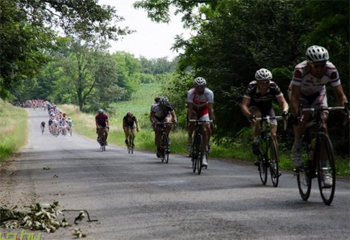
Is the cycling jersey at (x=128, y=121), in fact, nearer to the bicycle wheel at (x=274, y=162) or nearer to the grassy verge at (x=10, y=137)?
the grassy verge at (x=10, y=137)

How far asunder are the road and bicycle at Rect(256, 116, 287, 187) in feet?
0.82

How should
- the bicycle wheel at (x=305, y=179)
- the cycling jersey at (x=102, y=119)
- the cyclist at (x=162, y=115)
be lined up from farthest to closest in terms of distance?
the cycling jersey at (x=102, y=119) → the cyclist at (x=162, y=115) → the bicycle wheel at (x=305, y=179)

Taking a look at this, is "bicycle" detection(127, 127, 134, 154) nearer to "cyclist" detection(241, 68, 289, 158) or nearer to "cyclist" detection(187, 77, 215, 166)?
"cyclist" detection(187, 77, 215, 166)

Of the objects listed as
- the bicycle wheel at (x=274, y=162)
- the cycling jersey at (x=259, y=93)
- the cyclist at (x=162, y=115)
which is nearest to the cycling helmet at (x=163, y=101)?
the cyclist at (x=162, y=115)

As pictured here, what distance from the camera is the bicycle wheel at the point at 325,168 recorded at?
24.6ft

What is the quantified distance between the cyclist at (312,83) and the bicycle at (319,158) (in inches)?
4.0

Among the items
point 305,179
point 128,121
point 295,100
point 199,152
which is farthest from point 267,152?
point 128,121

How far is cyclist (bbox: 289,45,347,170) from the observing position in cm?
741

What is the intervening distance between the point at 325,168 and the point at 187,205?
1850 millimetres

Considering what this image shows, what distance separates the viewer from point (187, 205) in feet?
26.3

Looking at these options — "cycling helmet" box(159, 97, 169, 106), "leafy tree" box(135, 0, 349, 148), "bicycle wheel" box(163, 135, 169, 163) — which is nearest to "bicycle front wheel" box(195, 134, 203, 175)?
"bicycle wheel" box(163, 135, 169, 163)

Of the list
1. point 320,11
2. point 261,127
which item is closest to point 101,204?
point 261,127

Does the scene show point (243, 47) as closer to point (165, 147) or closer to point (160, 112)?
point (160, 112)

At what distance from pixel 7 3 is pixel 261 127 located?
10.8 metres
